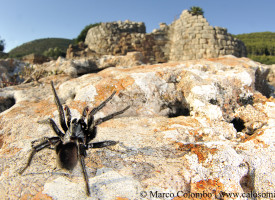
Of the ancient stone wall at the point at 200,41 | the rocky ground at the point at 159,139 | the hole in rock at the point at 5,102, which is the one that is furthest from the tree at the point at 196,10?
the hole in rock at the point at 5,102

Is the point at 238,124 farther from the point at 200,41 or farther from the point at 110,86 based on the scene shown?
the point at 200,41

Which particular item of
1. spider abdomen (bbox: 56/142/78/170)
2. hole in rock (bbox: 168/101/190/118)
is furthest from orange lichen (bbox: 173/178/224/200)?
hole in rock (bbox: 168/101/190/118)

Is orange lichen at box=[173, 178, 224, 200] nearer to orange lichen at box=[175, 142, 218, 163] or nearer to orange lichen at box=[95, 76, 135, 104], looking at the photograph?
orange lichen at box=[175, 142, 218, 163]

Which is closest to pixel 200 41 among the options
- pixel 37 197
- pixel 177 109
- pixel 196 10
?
pixel 196 10

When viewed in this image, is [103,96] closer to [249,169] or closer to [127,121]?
[127,121]

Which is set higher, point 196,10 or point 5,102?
Result: point 196,10

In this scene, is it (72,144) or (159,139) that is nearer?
(72,144)

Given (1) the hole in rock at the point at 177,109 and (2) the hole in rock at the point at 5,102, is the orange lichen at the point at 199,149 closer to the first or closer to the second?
(1) the hole in rock at the point at 177,109

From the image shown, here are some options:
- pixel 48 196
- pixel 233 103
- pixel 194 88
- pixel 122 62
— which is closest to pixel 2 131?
pixel 48 196
